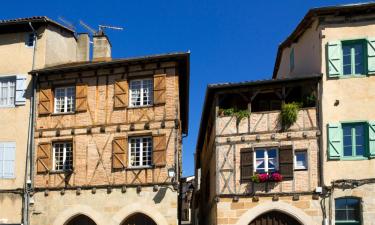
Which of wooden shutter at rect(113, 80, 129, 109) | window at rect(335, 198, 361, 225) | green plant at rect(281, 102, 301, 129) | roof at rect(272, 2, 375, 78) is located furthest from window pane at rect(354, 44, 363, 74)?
wooden shutter at rect(113, 80, 129, 109)

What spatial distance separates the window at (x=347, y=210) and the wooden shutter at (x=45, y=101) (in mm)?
11720

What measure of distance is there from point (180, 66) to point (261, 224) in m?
7.14

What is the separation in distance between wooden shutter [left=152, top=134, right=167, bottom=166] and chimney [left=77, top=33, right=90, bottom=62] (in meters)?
7.56

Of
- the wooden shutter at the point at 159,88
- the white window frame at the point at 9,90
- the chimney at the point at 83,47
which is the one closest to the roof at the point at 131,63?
the wooden shutter at the point at 159,88

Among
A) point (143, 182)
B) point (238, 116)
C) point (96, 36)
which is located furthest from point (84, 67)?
point (238, 116)

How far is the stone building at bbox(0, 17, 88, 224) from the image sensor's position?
21.7 m

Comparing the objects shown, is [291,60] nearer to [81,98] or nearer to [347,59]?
[347,59]

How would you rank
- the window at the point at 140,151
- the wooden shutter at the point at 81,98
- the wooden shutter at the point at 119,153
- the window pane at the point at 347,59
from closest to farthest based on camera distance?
1. the window pane at the point at 347,59
2. the wooden shutter at the point at 119,153
3. the window at the point at 140,151
4. the wooden shutter at the point at 81,98

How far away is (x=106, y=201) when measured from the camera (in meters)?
20.6

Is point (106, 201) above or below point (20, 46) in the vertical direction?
below

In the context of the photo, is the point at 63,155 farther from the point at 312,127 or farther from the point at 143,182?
the point at 312,127

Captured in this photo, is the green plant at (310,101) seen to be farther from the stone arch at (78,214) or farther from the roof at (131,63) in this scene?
the stone arch at (78,214)

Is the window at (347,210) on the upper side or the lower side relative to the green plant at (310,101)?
lower

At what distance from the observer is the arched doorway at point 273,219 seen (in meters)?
18.9
